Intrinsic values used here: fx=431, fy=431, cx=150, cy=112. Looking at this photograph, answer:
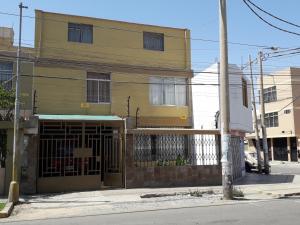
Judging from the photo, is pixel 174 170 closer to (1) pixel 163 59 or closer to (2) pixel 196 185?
(2) pixel 196 185

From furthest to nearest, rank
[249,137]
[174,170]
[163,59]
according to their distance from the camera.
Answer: [249,137] < [163,59] < [174,170]

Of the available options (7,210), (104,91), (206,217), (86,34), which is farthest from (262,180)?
(7,210)

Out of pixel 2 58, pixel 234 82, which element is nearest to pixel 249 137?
pixel 234 82

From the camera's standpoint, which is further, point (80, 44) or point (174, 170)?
point (80, 44)

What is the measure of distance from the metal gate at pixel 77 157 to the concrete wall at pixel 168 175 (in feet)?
2.16

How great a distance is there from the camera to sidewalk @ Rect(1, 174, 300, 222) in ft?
40.7

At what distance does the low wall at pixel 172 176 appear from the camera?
18.0 meters

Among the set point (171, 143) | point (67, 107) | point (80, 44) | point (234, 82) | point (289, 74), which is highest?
point (289, 74)

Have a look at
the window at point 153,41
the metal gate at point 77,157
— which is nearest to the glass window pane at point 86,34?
the window at point 153,41

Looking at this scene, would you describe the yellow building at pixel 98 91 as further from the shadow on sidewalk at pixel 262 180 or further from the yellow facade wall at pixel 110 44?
the shadow on sidewalk at pixel 262 180

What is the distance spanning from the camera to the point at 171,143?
19266mm

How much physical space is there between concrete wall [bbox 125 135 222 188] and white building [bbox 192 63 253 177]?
389cm

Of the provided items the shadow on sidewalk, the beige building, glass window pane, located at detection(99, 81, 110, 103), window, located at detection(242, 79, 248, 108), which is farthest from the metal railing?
the beige building

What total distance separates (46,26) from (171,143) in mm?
8473
